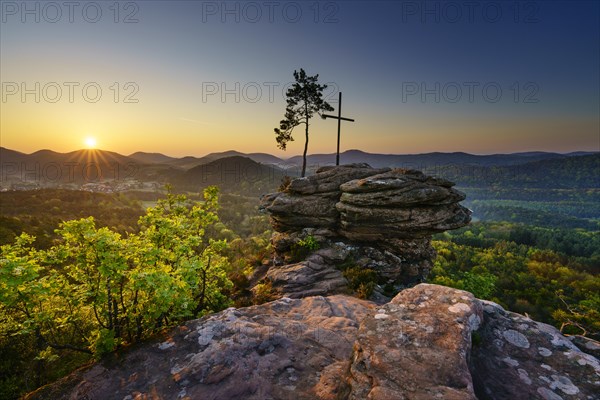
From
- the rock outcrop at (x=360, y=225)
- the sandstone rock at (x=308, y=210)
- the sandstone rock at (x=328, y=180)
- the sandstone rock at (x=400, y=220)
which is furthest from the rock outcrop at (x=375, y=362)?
the sandstone rock at (x=328, y=180)

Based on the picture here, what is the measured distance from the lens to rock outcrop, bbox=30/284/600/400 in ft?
14.4

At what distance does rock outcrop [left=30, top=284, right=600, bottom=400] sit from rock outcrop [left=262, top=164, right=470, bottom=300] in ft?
21.9

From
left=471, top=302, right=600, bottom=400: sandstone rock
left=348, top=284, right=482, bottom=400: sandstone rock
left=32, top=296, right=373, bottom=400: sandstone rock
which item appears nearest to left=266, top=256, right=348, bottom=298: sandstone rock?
left=32, top=296, right=373, bottom=400: sandstone rock

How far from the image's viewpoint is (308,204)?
17.1 m

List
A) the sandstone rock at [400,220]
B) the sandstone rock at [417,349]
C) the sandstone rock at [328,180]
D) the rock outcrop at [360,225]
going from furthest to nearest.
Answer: the sandstone rock at [328,180]
the sandstone rock at [400,220]
the rock outcrop at [360,225]
the sandstone rock at [417,349]

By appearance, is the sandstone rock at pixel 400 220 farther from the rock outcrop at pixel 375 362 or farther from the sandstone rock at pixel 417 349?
the sandstone rock at pixel 417 349

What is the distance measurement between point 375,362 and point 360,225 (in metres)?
11.7

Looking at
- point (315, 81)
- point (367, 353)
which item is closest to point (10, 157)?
point (315, 81)

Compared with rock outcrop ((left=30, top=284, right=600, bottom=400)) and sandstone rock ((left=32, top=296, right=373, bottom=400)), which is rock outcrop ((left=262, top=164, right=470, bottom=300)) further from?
rock outcrop ((left=30, top=284, right=600, bottom=400))

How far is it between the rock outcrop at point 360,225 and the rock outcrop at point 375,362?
6.67 m

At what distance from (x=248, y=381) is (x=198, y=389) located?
965 mm

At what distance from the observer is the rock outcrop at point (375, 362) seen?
438 centimetres

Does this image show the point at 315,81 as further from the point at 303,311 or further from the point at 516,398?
the point at 516,398

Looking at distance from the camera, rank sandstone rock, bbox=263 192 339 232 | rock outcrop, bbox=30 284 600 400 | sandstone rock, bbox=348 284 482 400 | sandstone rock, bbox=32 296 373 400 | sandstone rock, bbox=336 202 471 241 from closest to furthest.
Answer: sandstone rock, bbox=348 284 482 400 < rock outcrop, bbox=30 284 600 400 < sandstone rock, bbox=32 296 373 400 < sandstone rock, bbox=336 202 471 241 < sandstone rock, bbox=263 192 339 232
